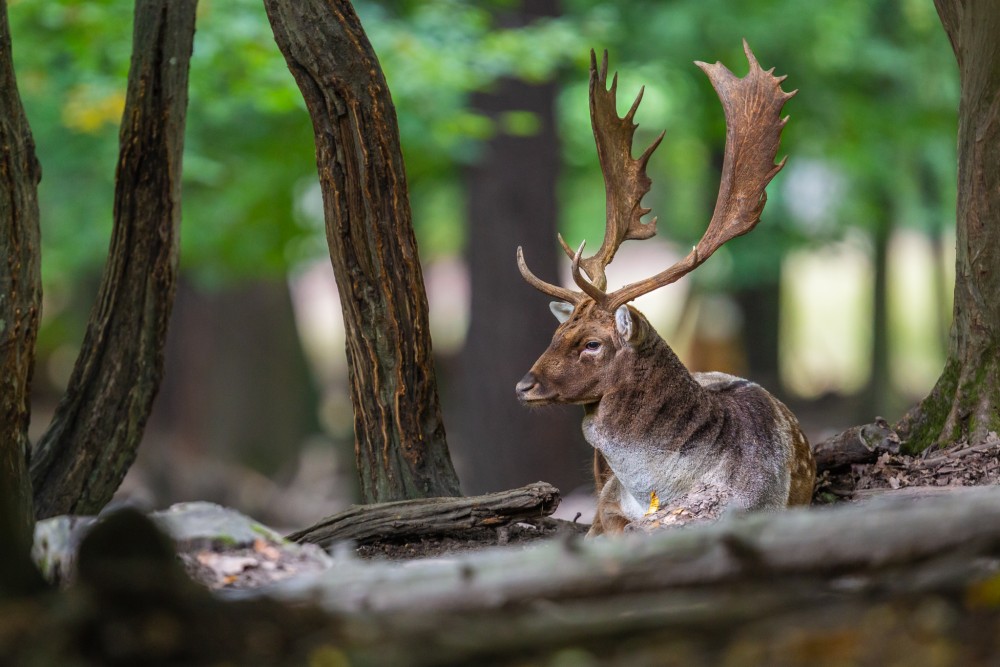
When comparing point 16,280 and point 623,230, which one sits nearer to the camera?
point 16,280

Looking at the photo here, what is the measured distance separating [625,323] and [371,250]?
4.37 feet

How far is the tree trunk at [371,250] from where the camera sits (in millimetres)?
5492

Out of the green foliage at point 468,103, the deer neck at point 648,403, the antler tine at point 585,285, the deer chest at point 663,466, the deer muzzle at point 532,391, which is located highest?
the green foliage at point 468,103

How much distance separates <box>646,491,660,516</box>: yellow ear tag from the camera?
539cm

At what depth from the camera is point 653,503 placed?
5.43m

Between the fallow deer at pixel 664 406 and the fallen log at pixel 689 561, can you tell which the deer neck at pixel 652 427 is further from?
the fallen log at pixel 689 561

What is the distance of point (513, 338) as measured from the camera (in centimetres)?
1269

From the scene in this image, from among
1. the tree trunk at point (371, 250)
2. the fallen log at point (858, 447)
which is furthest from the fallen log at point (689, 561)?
the fallen log at point (858, 447)

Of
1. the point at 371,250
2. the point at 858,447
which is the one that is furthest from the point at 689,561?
the point at 858,447

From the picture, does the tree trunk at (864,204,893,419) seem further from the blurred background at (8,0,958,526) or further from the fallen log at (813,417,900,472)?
the fallen log at (813,417,900,472)

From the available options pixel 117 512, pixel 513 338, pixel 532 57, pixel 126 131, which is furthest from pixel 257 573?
pixel 513 338

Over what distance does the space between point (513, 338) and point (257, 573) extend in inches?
364

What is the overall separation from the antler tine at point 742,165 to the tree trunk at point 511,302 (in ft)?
21.6

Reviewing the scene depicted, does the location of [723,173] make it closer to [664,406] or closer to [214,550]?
[664,406]
